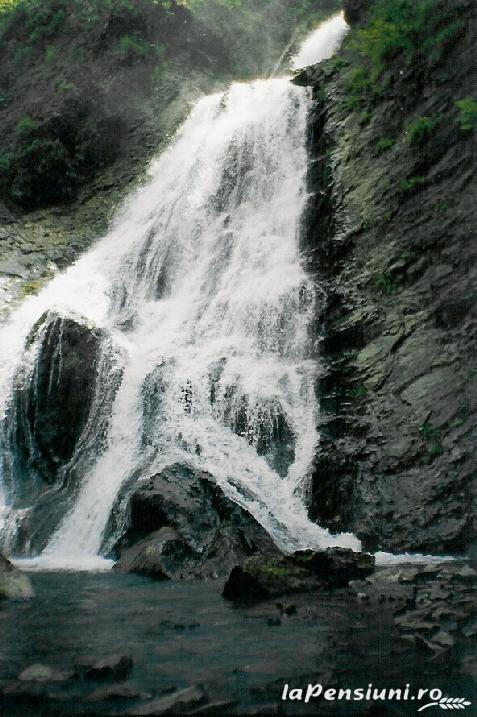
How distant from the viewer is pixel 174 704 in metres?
4.18

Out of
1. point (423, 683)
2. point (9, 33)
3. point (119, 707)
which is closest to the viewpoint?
point (119, 707)

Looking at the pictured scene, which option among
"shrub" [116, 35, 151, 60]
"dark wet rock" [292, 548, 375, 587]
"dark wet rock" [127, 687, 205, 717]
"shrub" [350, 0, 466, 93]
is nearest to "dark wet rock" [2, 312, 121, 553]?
"dark wet rock" [292, 548, 375, 587]

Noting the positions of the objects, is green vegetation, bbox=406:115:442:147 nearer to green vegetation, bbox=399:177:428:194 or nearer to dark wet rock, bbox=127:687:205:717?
green vegetation, bbox=399:177:428:194

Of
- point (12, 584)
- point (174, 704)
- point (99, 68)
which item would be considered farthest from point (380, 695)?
point (99, 68)

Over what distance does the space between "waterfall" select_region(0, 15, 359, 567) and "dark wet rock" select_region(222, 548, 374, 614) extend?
2179mm

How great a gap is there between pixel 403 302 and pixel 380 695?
9.51 m

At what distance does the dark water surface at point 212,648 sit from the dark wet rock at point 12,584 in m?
0.36

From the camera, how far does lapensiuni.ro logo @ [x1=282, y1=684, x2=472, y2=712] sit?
434 cm

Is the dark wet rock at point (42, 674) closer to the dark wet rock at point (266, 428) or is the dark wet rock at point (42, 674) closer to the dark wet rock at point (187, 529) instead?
the dark wet rock at point (187, 529)

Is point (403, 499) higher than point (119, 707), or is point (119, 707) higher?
point (403, 499)

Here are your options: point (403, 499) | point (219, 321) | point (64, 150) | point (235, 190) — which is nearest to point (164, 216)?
point (235, 190)

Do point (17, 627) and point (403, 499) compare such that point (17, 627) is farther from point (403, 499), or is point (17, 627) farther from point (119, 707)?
point (403, 499)

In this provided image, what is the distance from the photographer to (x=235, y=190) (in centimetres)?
1983

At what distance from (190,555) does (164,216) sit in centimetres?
1326
